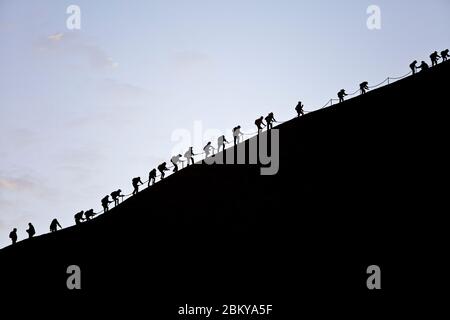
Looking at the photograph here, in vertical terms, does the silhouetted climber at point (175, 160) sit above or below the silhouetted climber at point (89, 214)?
above

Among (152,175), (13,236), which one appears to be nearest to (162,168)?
(152,175)

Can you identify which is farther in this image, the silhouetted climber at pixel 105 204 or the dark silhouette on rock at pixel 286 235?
the silhouetted climber at pixel 105 204

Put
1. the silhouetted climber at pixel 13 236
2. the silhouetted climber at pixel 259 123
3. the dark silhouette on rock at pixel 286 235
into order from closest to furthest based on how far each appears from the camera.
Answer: the dark silhouette on rock at pixel 286 235 < the silhouetted climber at pixel 13 236 < the silhouetted climber at pixel 259 123

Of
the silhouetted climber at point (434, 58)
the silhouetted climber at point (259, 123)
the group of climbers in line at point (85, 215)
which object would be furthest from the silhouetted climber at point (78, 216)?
the silhouetted climber at point (434, 58)

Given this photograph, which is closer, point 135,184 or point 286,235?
point 286,235

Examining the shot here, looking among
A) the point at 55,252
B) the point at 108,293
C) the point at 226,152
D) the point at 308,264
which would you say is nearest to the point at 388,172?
the point at 308,264

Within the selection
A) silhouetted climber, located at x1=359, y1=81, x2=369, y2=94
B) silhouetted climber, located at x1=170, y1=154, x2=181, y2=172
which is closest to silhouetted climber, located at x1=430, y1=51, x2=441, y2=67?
silhouetted climber, located at x1=359, y1=81, x2=369, y2=94

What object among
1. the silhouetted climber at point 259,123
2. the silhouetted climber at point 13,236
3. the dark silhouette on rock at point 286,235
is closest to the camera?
the dark silhouette on rock at point 286,235

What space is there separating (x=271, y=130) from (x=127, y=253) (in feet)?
38.3

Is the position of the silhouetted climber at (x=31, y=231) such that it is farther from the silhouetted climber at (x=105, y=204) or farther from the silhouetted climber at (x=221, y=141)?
the silhouetted climber at (x=221, y=141)

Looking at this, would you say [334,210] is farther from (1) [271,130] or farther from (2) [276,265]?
(1) [271,130]

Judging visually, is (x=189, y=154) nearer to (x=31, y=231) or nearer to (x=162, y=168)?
(x=162, y=168)

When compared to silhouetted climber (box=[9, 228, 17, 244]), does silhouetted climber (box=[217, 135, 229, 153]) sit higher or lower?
higher

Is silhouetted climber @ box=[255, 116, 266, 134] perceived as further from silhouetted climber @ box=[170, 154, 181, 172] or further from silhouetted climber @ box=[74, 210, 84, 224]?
silhouetted climber @ box=[74, 210, 84, 224]
